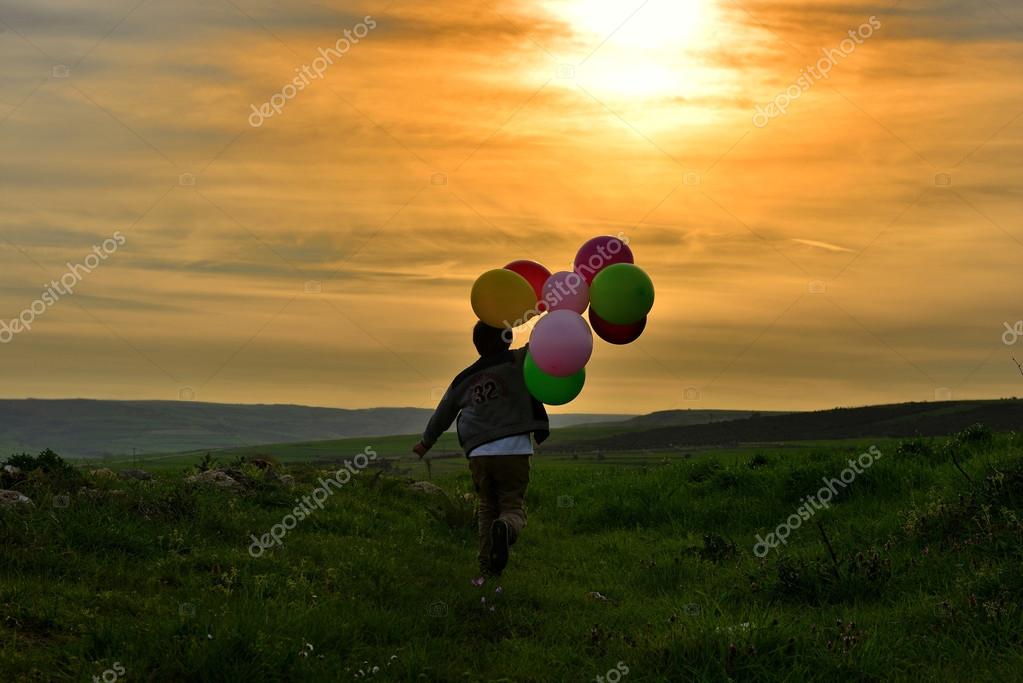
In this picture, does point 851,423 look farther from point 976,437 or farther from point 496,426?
point 496,426

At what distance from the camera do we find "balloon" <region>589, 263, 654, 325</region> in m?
10.2

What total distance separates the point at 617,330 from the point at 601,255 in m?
1.06

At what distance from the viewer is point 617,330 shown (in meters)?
10.8

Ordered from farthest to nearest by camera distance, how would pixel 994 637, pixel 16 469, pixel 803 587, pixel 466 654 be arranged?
1. pixel 16 469
2. pixel 803 587
3. pixel 466 654
4. pixel 994 637

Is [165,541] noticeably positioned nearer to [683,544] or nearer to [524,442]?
[524,442]

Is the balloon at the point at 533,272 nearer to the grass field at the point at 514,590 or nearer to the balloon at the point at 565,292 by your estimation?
the balloon at the point at 565,292

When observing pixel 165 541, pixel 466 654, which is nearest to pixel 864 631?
pixel 466 654

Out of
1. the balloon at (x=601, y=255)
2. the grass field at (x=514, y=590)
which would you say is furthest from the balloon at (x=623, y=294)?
the grass field at (x=514, y=590)

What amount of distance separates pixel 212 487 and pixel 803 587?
8321 mm

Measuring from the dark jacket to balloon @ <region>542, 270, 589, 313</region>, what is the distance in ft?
2.63

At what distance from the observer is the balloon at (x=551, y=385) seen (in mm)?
10344

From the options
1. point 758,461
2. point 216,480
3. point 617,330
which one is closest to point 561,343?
point 617,330

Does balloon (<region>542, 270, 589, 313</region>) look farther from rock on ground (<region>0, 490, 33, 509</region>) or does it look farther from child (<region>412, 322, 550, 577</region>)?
rock on ground (<region>0, 490, 33, 509</region>)

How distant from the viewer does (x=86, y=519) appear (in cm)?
984
